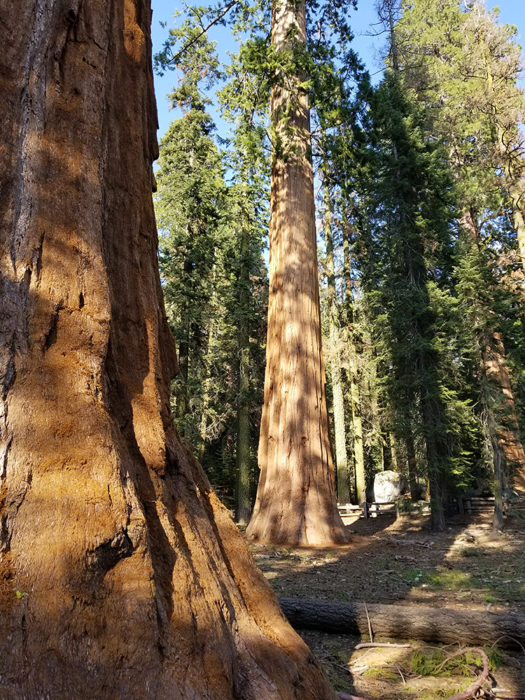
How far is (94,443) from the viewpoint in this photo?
214cm

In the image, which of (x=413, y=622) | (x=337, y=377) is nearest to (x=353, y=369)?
(x=337, y=377)

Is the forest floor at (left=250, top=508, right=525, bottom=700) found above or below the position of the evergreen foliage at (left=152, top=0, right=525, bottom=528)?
below

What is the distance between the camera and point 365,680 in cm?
344

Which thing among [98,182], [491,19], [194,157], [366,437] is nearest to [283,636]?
[98,182]

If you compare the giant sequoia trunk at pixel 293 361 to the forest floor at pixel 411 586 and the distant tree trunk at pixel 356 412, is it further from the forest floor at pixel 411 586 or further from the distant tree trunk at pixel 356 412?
the distant tree trunk at pixel 356 412

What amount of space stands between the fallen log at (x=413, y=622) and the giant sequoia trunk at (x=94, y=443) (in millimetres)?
1996

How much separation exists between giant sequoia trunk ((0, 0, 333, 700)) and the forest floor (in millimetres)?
1363

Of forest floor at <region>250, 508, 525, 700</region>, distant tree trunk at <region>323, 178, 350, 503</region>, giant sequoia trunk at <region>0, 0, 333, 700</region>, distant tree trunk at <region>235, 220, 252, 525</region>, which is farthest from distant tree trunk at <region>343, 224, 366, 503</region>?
giant sequoia trunk at <region>0, 0, 333, 700</region>

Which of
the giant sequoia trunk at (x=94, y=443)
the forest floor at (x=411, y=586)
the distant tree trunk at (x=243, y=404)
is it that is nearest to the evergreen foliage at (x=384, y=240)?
the distant tree trunk at (x=243, y=404)

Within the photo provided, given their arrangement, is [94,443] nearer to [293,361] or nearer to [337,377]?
[293,361]

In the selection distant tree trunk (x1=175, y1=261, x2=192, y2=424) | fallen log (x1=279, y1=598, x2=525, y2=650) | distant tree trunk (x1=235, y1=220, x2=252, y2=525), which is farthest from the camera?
distant tree trunk (x1=235, y1=220, x2=252, y2=525)

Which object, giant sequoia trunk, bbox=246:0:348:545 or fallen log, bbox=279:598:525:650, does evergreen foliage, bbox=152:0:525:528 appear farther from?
fallen log, bbox=279:598:525:650

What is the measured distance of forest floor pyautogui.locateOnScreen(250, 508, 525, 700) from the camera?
3438 mm

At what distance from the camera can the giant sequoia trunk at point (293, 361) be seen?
9203mm
